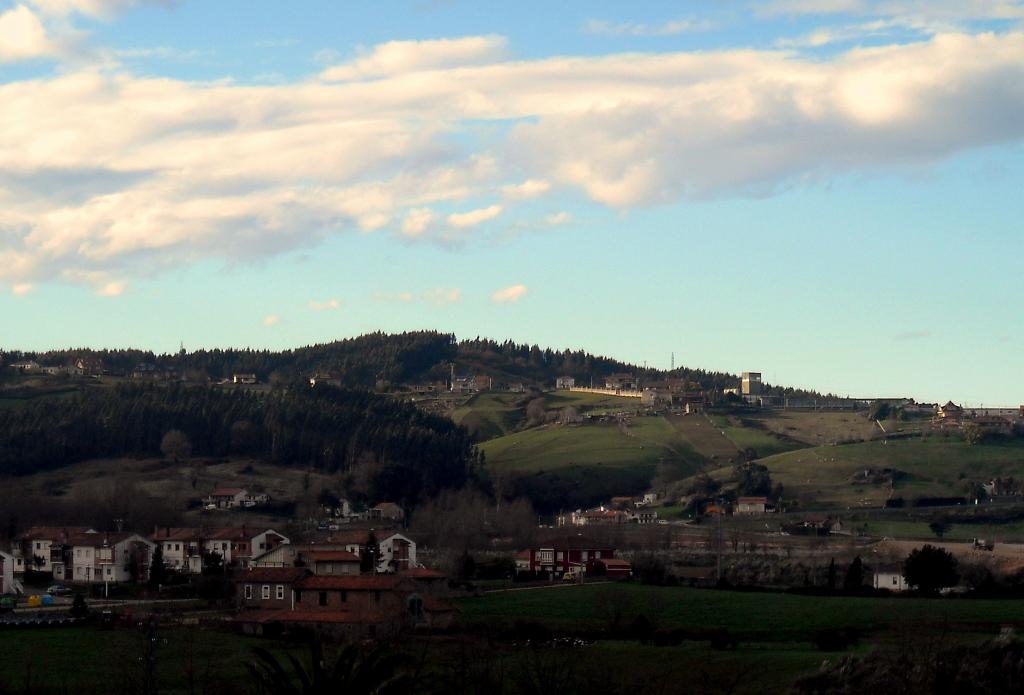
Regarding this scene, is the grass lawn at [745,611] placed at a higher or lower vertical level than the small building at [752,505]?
lower

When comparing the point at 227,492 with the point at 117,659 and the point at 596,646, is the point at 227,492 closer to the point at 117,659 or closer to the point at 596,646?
the point at 117,659

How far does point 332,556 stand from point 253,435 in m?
75.4

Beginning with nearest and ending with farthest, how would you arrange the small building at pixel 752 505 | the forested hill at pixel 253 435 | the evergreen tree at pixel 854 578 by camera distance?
the evergreen tree at pixel 854 578
the small building at pixel 752 505
the forested hill at pixel 253 435

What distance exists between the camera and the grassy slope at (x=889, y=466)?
132250 mm

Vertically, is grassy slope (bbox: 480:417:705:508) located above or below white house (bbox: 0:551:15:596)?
above

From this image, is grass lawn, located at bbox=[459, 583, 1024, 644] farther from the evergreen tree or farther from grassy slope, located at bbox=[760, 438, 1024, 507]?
grassy slope, located at bbox=[760, 438, 1024, 507]

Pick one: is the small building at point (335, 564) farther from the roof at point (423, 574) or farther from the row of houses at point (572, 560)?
the row of houses at point (572, 560)

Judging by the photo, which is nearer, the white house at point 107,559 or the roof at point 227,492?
the white house at point 107,559

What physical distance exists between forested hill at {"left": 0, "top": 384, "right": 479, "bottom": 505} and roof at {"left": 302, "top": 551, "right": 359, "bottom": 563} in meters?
55.2

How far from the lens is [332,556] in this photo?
77.4 metres

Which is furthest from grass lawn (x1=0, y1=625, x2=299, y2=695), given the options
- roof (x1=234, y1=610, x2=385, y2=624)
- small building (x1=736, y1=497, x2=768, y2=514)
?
small building (x1=736, y1=497, x2=768, y2=514)

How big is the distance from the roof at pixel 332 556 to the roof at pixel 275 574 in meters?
3.82

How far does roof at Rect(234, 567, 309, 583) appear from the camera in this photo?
69.9 metres

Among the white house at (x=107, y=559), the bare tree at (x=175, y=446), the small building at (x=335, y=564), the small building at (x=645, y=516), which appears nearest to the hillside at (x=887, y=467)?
the small building at (x=645, y=516)
